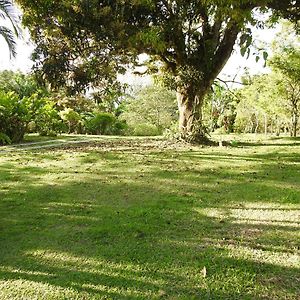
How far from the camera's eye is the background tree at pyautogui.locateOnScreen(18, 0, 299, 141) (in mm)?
9594

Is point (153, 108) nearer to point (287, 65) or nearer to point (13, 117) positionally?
point (287, 65)

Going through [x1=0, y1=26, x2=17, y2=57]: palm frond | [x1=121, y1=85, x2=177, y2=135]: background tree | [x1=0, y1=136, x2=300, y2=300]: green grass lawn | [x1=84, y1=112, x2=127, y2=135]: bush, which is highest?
[x1=0, y1=26, x2=17, y2=57]: palm frond

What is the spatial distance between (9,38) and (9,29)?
0.25m

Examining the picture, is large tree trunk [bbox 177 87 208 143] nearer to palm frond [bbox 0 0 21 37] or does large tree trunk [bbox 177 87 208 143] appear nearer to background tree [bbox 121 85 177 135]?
palm frond [bbox 0 0 21 37]

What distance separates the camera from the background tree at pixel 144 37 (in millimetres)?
9594

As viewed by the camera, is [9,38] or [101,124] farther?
[101,124]

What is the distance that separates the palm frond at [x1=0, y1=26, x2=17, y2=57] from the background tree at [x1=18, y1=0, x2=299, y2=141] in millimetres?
708

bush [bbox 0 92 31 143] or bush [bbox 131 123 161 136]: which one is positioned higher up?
bush [bbox 0 92 31 143]

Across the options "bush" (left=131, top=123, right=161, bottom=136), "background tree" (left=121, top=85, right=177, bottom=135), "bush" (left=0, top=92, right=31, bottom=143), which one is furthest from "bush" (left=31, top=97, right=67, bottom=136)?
"background tree" (left=121, top=85, right=177, bottom=135)

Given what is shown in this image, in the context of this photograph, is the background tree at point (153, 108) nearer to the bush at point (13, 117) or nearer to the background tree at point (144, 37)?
the bush at point (13, 117)

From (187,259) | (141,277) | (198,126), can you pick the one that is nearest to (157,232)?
(187,259)

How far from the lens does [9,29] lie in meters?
9.80

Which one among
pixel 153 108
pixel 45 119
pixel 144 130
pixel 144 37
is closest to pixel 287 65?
pixel 144 37

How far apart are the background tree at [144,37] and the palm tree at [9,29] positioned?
39 cm
